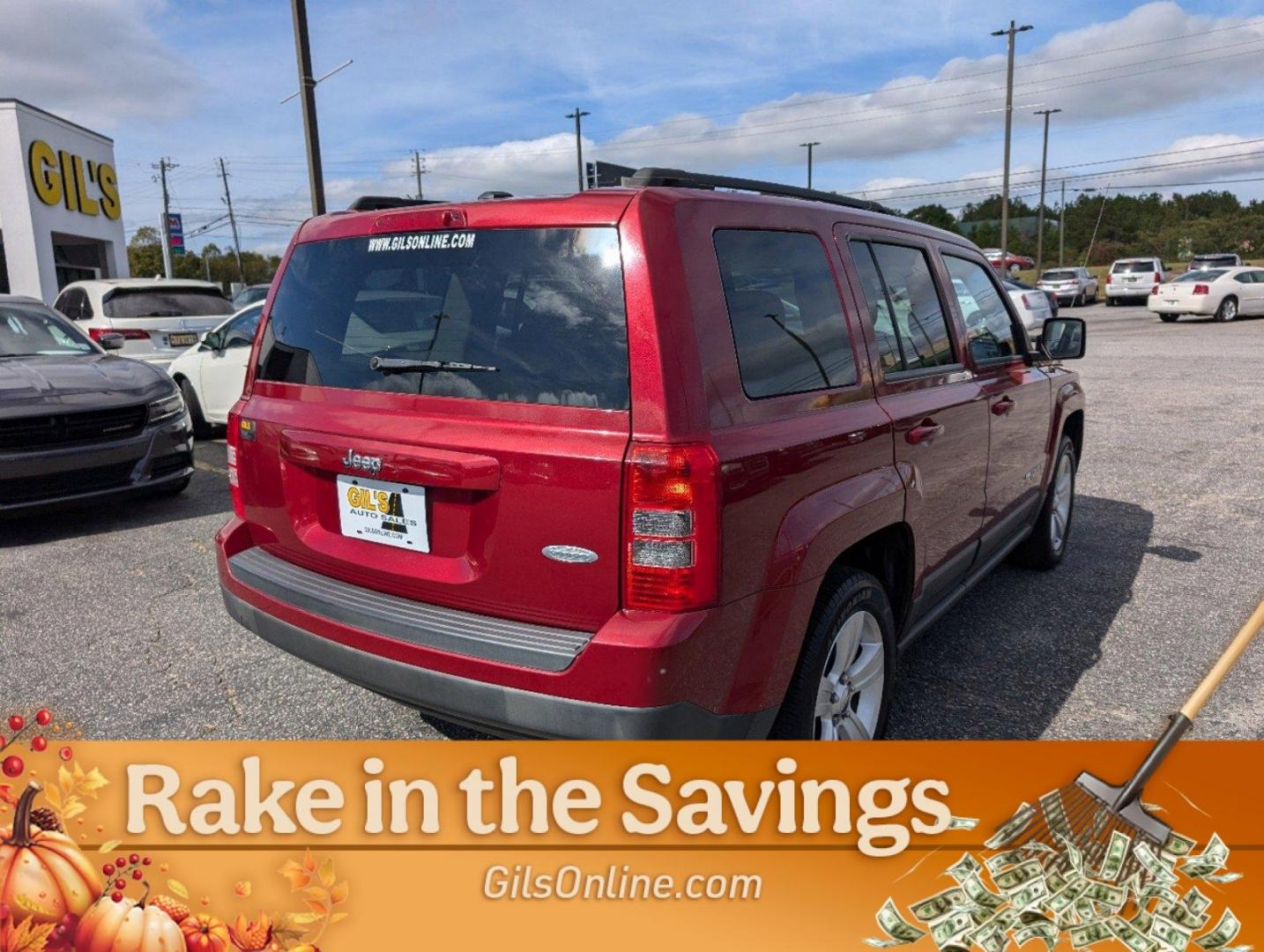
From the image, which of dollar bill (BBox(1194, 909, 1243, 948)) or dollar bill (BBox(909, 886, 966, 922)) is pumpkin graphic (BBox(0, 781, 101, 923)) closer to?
dollar bill (BBox(909, 886, 966, 922))

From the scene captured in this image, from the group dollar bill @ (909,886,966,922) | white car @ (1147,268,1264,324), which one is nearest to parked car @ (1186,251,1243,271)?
white car @ (1147,268,1264,324)

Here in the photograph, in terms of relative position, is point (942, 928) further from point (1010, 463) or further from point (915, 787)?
point (1010, 463)

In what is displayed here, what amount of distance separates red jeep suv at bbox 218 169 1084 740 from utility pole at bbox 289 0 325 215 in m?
11.9

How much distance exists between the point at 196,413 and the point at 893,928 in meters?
8.63

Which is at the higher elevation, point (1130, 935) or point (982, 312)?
point (982, 312)

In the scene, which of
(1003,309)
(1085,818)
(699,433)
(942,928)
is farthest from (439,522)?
(1003,309)

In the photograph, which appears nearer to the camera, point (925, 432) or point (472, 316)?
point (472, 316)

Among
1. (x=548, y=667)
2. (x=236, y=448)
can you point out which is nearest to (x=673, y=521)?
(x=548, y=667)

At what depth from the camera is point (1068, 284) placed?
32.7 meters

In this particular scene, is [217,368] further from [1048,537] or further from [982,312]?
[1048,537]

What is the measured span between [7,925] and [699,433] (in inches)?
76.6

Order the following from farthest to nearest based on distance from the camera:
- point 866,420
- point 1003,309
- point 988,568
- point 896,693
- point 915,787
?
point 1003,309, point 988,568, point 896,693, point 866,420, point 915,787

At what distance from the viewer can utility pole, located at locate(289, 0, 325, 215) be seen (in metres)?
13.6

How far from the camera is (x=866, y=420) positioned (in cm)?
276
